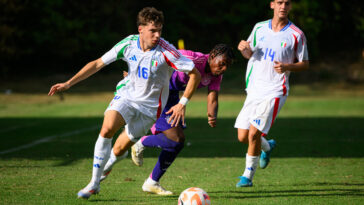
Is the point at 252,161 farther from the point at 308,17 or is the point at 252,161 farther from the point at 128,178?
the point at 308,17

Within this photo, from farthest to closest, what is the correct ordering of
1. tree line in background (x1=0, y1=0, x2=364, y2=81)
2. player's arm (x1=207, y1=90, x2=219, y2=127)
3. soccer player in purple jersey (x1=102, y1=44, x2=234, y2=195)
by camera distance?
tree line in background (x1=0, y1=0, x2=364, y2=81) → player's arm (x1=207, y1=90, x2=219, y2=127) → soccer player in purple jersey (x1=102, y1=44, x2=234, y2=195)

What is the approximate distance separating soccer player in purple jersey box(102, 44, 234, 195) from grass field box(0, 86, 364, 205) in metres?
0.29

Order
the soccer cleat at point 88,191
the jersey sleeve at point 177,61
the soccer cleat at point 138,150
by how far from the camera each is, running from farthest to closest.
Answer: the soccer cleat at point 138,150
the jersey sleeve at point 177,61
the soccer cleat at point 88,191

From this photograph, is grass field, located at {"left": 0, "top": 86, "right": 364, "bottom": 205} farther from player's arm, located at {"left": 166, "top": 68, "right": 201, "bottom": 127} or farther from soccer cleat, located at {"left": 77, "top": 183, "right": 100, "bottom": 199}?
player's arm, located at {"left": 166, "top": 68, "right": 201, "bottom": 127}

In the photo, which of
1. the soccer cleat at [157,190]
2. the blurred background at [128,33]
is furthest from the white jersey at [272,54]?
the blurred background at [128,33]

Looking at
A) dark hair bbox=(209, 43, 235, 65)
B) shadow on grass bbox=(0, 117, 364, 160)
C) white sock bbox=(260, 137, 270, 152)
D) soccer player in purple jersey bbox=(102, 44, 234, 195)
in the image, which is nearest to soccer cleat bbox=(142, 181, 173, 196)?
soccer player in purple jersey bbox=(102, 44, 234, 195)

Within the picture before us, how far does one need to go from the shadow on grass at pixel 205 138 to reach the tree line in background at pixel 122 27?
1697 cm

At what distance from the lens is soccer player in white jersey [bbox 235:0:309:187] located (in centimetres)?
707

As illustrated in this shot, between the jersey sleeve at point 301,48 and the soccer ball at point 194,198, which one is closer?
the soccer ball at point 194,198

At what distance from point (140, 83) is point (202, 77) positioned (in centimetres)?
94

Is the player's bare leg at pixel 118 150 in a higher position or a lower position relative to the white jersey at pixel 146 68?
lower

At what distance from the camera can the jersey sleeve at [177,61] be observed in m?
6.06

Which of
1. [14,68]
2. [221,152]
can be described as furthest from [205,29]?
[221,152]

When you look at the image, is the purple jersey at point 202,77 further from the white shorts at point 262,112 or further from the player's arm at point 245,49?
the white shorts at point 262,112
